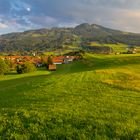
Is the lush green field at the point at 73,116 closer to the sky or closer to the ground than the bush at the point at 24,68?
closer to the sky

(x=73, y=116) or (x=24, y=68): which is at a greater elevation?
(x=73, y=116)

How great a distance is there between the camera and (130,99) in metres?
27.6

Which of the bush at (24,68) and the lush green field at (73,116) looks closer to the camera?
the lush green field at (73,116)

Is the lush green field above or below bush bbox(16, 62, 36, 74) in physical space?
above

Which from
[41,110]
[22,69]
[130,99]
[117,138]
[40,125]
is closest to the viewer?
[117,138]

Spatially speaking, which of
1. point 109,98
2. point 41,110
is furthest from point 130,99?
point 41,110

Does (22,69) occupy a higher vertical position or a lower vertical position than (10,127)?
lower

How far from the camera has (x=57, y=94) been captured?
3078cm

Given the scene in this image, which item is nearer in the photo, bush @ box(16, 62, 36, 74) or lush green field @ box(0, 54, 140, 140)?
lush green field @ box(0, 54, 140, 140)

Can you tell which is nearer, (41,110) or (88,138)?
(88,138)

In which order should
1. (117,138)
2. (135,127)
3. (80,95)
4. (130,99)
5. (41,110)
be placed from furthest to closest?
(80,95) → (130,99) → (41,110) → (135,127) → (117,138)

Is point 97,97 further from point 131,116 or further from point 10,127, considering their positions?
point 10,127

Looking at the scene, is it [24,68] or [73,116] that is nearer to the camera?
[73,116]

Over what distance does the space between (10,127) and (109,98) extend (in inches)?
426
